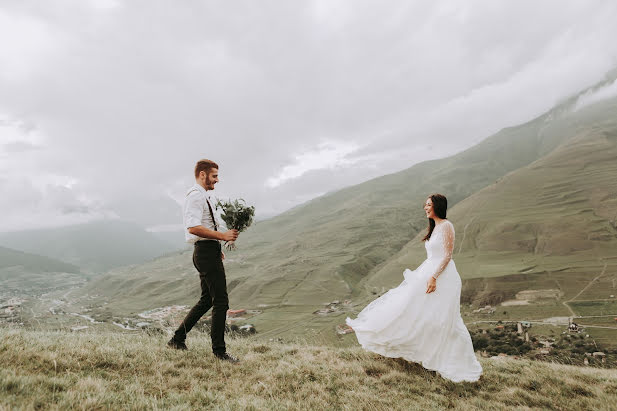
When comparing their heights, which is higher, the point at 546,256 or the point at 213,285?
the point at 213,285

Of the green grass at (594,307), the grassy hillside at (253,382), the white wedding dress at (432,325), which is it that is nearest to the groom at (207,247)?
the grassy hillside at (253,382)

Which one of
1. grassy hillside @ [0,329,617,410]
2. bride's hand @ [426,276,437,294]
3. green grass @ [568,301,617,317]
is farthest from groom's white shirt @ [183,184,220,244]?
green grass @ [568,301,617,317]

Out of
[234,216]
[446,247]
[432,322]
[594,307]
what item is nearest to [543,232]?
[594,307]

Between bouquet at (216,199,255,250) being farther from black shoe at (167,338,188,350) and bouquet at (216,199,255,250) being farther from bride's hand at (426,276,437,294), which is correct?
bride's hand at (426,276,437,294)

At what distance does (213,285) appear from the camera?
6.26 meters

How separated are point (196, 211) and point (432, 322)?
5.74 meters

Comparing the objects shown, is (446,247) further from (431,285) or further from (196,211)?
(196,211)

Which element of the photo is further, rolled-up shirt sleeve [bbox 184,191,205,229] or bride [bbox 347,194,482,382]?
bride [bbox 347,194,482,382]

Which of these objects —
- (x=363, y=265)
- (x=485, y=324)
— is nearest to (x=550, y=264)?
(x=485, y=324)

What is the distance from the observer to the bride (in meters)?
6.39

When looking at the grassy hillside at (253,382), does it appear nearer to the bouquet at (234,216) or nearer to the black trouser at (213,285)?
the black trouser at (213,285)

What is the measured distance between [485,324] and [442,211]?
11051cm

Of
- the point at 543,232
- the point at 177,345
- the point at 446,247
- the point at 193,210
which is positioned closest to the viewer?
the point at 193,210

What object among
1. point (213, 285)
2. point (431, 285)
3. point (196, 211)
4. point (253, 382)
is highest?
point (196, 211)
